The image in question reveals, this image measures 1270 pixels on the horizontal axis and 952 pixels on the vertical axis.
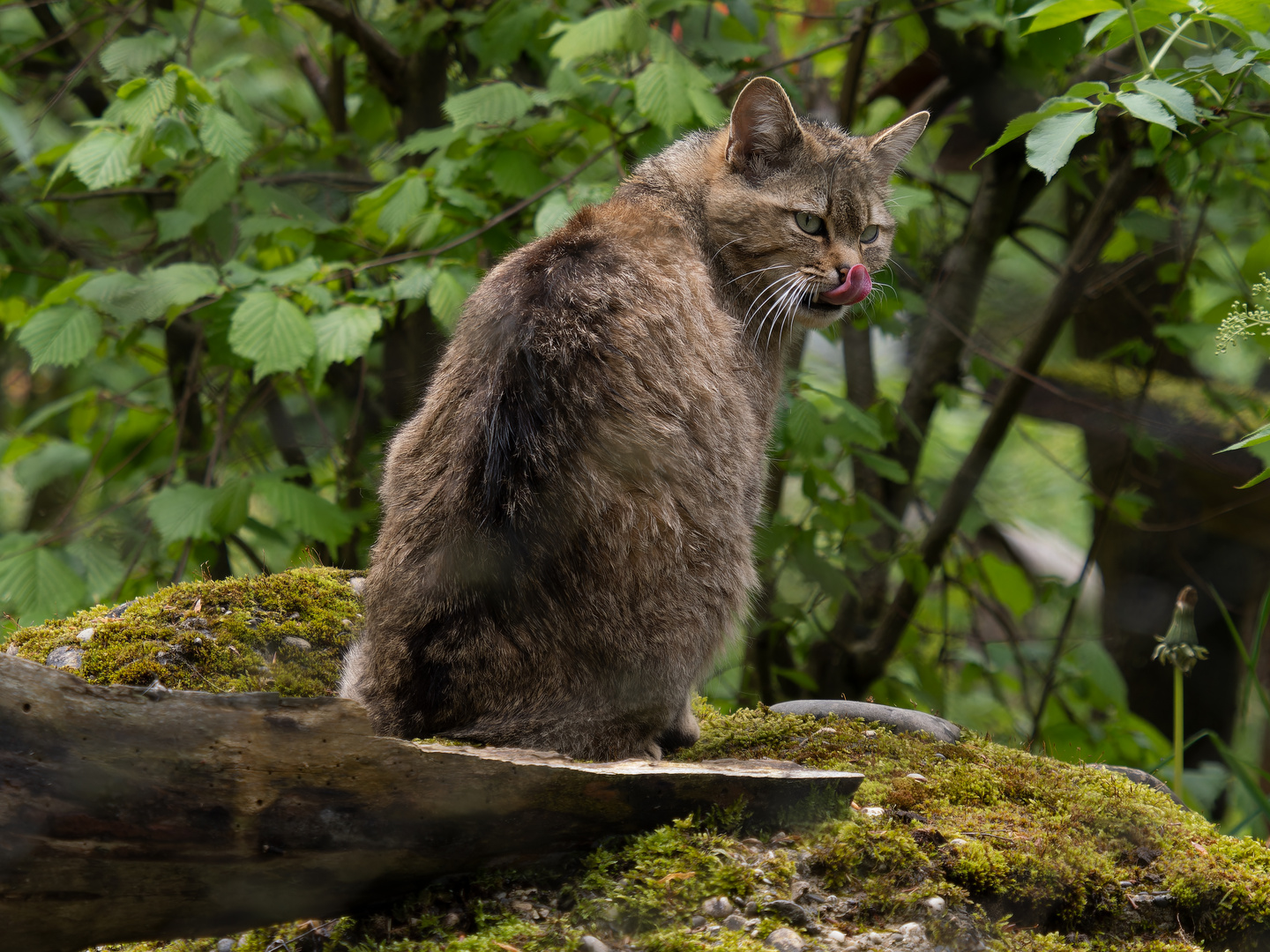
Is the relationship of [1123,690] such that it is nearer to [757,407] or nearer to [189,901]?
[757,407]

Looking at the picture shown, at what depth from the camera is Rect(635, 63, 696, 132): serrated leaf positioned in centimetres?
369

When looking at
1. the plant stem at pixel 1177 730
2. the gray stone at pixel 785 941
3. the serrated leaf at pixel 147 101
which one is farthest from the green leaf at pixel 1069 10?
the serrated leaf at pixel 147 101

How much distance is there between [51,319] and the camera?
12.7 ft

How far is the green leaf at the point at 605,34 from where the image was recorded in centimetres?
377

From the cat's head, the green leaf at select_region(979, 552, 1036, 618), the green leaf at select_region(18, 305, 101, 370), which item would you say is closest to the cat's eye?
the cat's head

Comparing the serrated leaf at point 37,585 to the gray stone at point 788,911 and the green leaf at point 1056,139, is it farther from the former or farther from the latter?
the green leaf at point 1056,139

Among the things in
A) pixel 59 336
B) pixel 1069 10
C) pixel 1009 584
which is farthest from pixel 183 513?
pixel 1009 584

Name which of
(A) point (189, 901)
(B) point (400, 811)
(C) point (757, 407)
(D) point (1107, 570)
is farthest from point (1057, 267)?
(A) point (189, 901)

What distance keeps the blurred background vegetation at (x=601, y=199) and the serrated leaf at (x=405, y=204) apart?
1 cm

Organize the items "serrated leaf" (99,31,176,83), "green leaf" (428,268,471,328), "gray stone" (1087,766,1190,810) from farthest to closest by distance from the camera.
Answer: "serrated leaf" (99,31,176,83) → "green leaf" (428,268,471,328) → "gray stone" (1087,766,1190,810)

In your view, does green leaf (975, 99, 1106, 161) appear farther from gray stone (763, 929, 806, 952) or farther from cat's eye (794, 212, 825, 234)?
gray stone (763, 929, 806, 952)

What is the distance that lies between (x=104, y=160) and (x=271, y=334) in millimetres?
960

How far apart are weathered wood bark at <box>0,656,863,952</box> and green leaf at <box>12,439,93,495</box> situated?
3.62 m

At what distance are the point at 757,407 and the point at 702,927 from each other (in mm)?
1672
